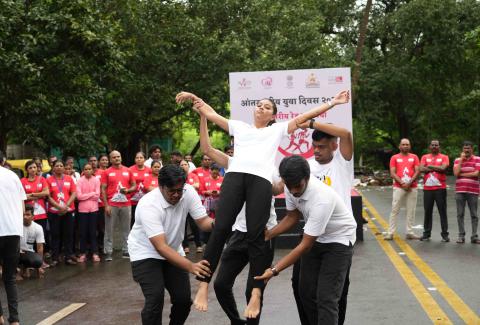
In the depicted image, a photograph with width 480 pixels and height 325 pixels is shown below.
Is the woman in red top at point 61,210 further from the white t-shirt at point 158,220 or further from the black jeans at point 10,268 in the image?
the white t-shirt at point 158,220

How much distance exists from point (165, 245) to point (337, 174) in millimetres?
1710

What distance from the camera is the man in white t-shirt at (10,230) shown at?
8.34 meters

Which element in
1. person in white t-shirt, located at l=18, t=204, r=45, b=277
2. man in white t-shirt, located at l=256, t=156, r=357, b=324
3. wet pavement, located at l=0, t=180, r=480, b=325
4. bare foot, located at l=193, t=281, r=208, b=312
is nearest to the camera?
man in white t-shirt, located at l=256, t=156, r=357, b=324

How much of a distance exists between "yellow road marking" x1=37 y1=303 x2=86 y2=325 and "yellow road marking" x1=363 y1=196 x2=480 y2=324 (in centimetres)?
439

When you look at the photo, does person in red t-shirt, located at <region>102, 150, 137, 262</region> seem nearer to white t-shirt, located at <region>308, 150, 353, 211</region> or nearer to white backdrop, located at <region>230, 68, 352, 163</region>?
white backdrop, located at <region>230, 68, 352, 163</region>

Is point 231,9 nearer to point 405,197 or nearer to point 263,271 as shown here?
point 405,197

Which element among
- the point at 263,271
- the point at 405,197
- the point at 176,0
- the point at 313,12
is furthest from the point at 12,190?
the point at 313,12

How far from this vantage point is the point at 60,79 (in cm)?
1783

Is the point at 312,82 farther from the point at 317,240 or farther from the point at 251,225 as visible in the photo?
the point at 317,240

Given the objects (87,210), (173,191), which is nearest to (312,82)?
(87,210)

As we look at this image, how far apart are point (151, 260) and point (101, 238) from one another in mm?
8365

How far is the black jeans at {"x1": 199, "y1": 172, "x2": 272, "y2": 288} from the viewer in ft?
22.4

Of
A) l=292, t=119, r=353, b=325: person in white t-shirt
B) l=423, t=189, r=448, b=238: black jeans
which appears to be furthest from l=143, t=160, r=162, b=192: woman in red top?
l=292, t=119, r=353, b=325: person in white t-shirt

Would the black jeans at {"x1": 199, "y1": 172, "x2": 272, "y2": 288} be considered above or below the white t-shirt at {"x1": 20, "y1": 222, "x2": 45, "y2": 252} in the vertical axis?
above
